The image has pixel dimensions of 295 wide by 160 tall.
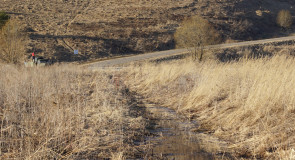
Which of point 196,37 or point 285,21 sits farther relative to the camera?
point 285,21

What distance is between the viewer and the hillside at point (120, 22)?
123ft

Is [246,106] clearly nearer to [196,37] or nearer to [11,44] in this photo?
[11,44]

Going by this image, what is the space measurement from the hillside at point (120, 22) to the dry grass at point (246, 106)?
82.8 feet

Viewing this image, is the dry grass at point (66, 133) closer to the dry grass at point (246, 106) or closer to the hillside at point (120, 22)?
the dry grass at point (246, 106)

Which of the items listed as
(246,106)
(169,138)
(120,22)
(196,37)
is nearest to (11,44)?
(196,37)

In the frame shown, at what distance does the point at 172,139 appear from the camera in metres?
6.64

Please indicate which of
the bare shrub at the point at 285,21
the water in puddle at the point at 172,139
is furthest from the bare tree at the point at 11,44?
the bare shrub at the point at 285,21

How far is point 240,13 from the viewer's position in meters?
56.4

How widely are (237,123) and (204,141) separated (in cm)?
91

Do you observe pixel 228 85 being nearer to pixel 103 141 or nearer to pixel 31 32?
pixel 103 141

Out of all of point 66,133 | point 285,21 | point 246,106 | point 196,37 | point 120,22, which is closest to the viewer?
point 66,133

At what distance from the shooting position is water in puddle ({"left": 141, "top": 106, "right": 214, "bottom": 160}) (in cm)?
563

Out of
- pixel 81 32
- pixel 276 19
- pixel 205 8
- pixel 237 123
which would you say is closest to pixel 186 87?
pixel 237 123

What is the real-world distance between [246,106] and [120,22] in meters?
41.4
